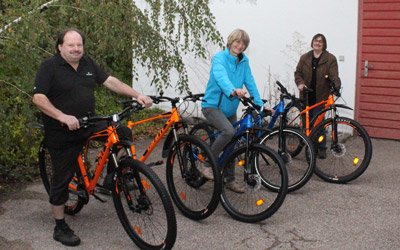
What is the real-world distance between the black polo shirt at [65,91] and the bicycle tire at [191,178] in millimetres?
900

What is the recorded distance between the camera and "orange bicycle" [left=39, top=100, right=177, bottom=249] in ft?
13.9

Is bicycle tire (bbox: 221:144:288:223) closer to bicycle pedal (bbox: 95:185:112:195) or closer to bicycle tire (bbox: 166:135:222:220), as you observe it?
bicycle tire (bbox: 166:135:222:220)

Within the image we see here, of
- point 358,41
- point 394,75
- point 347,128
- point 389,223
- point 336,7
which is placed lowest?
point 389,223

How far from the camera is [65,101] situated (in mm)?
4625

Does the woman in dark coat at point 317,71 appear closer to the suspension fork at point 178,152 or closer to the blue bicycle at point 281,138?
the blue bicycle at point 281,138

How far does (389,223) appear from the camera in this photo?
5133 millimetres

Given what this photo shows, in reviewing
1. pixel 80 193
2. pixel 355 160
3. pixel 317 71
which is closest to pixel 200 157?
pixel 80 193

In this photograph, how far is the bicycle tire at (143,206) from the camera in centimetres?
420

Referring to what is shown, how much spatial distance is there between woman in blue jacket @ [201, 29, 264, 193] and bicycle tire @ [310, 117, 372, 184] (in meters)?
1.18

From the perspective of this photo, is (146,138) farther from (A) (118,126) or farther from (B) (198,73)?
(A) (118,126)

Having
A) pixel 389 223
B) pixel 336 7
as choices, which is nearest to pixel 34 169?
pixel 389 223

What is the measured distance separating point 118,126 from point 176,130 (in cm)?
57

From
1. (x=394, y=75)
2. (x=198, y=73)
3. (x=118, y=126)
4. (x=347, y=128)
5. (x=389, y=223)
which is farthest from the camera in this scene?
(x=198, y=73)

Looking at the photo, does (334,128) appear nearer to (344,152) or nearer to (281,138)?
(344,152)
